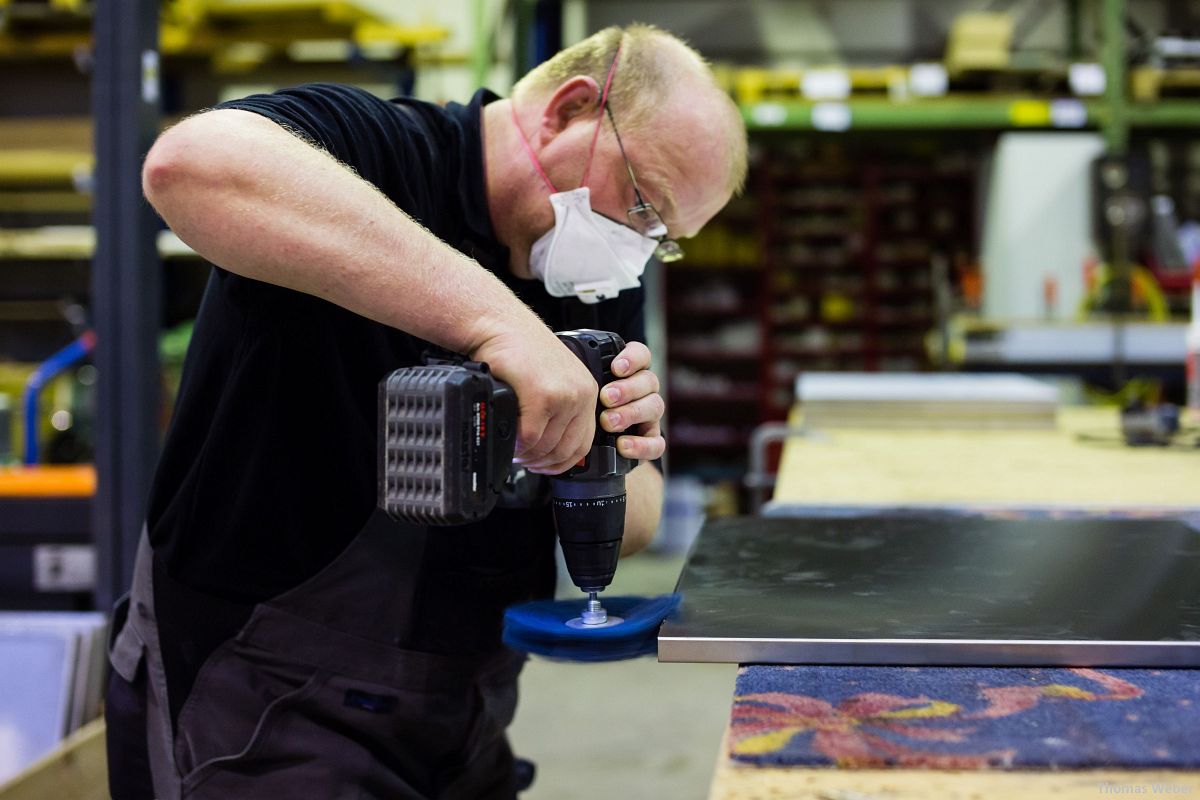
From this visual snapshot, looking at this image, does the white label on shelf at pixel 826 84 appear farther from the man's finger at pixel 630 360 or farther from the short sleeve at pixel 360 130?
the man's finger at pixel 630 360

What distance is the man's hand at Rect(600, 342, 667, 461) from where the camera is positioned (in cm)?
104

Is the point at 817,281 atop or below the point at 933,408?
atop

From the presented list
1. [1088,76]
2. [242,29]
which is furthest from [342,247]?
[1088,76]

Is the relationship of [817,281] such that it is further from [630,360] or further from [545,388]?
[545,388]

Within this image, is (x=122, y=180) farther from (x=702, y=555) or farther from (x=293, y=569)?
(x=702, y=555)

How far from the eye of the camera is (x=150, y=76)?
215 centimetres

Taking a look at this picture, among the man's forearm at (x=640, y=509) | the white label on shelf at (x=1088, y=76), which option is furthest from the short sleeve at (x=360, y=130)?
the white label on shelf at (x=1088, y=76)

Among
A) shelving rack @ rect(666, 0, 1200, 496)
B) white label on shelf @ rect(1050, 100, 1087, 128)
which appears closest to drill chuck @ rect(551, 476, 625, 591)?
white label on shelf @ rect(1050, 100, 1087, 128)

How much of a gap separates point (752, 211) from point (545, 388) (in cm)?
687

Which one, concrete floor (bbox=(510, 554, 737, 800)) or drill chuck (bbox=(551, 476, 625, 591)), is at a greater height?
drill chuck (bbox=(551, 476, 625, 591))

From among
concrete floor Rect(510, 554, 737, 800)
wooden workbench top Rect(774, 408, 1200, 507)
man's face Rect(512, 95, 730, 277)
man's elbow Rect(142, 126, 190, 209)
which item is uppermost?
man's face Rect(512, 95, 730, 277)

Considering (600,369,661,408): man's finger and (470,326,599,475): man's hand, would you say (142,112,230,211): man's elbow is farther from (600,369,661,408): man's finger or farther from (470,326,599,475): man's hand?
(600,369,661,408): man's finger

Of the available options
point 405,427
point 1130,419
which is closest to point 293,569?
point 405,427

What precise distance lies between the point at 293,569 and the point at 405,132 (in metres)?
0.49
